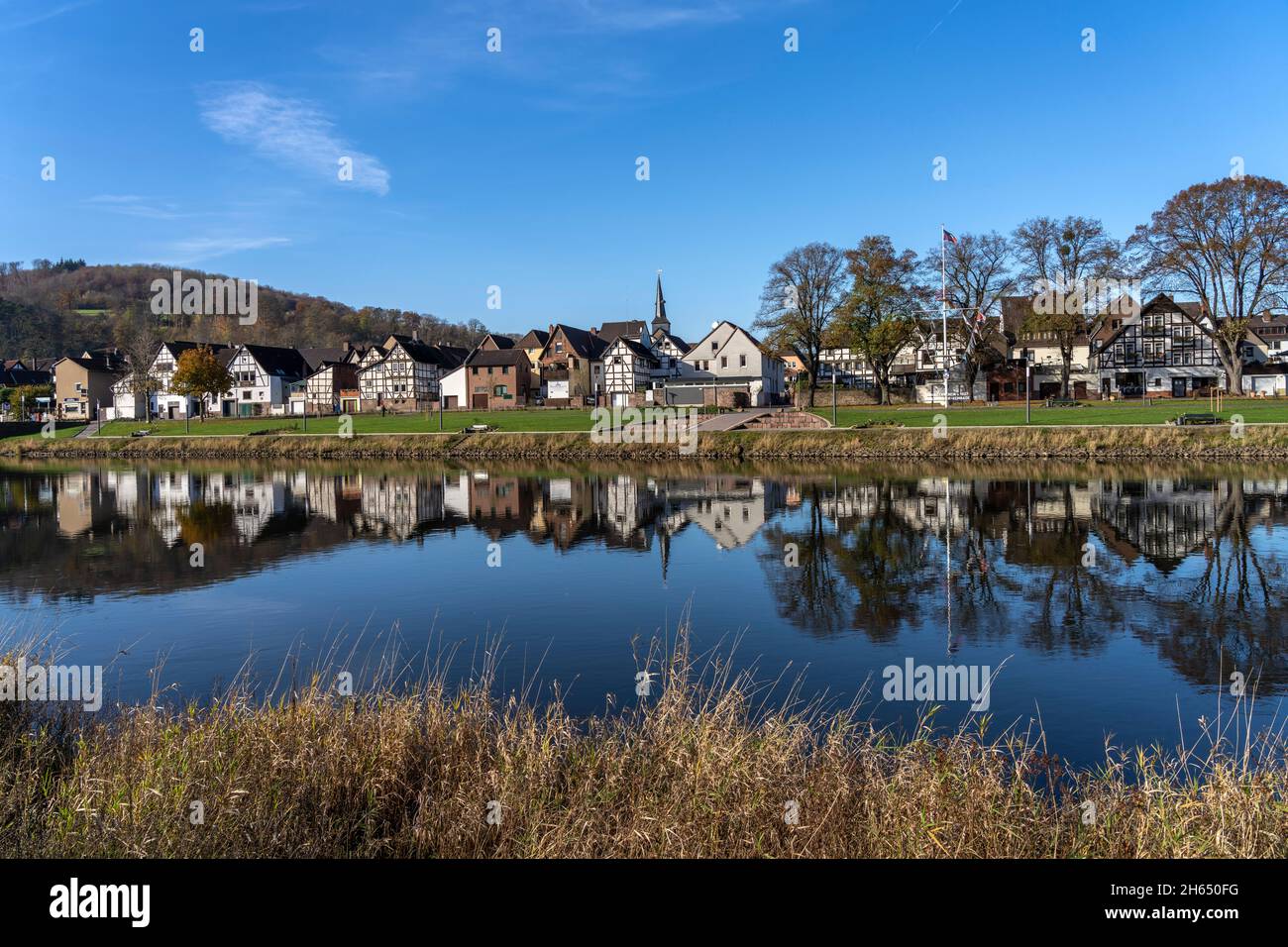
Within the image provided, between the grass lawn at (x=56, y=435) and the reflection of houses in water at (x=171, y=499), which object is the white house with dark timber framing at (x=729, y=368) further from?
the grass lawn at (x=56, y=435)

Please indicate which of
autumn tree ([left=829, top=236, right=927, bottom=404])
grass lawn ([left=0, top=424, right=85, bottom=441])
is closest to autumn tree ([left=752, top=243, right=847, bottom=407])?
autumn tree ([left=829, top=236, right=927, bottom=404])

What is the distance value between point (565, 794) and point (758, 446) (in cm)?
5179

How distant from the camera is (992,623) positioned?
16.2m

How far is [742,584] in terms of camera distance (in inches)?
802

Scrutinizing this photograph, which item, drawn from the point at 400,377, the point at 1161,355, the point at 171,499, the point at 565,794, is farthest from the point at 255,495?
the point at 1161,355

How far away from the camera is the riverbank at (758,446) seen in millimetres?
49781

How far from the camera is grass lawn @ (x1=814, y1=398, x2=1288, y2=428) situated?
188ft

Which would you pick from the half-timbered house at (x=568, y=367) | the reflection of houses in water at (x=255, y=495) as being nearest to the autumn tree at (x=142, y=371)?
the half-timbered house at (x=568, y=367)

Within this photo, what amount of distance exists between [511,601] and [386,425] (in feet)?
208

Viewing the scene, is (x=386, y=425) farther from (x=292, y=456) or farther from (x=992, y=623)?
(x=992, y=623)

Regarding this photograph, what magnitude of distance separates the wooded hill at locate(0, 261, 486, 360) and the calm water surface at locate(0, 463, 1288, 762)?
99.7 metres

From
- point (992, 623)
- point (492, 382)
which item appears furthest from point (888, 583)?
point (492, 382)

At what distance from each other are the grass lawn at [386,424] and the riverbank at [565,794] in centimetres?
6038

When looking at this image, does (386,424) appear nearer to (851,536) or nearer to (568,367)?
(568,367)
